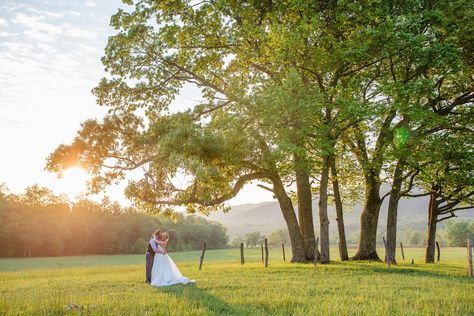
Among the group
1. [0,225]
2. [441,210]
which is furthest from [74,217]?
[441,210]

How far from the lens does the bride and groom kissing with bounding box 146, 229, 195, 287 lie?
15.9 meters

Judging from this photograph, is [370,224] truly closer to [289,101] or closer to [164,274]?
[289,101]

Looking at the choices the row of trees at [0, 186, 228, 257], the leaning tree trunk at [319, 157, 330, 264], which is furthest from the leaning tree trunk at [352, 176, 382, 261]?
the row of trees at [0, 186, 228, 257]

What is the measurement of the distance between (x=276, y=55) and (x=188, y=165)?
743 centimetres

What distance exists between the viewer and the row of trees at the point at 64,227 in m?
75.8

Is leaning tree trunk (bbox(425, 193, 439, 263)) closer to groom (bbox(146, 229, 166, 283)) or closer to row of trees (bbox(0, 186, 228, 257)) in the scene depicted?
groom (bbox(146, 229, 166, 283))

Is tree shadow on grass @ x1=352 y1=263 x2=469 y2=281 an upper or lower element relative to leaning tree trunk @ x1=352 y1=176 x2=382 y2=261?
lower

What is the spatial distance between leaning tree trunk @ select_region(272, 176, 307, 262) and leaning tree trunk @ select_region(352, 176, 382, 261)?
5547mm

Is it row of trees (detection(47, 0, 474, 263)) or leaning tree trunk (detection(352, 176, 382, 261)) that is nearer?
row of trees (detection(47, 0, 474, 263))

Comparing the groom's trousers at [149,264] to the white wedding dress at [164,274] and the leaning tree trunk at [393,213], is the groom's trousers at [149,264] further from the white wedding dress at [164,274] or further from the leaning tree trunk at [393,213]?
the leaning tree trunk at [393,213]

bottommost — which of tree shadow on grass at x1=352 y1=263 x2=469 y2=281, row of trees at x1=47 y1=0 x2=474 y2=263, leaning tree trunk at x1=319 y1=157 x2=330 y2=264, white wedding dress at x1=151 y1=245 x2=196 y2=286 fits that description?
tree shadow on grass at x1=352 y1=263 x2=469 y2=281

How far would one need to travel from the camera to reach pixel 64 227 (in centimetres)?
8262

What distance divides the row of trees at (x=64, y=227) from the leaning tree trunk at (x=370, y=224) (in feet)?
134

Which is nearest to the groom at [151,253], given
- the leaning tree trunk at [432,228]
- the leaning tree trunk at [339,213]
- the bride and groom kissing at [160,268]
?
the bride and groom kissing at [160,268]
